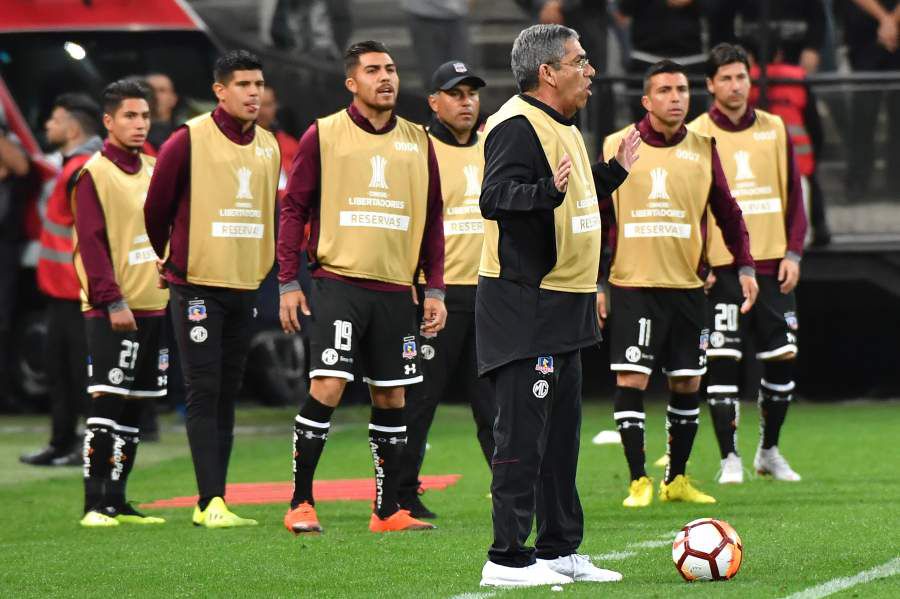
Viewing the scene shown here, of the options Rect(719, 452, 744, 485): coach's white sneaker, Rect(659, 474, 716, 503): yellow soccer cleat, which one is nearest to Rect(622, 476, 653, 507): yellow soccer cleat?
Rect(659, 474, 716, 503): yellow soccer cleat

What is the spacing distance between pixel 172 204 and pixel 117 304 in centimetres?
74

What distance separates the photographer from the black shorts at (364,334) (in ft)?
28.9

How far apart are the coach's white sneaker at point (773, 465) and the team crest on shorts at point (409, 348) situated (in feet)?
10.1

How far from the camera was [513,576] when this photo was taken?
6902 mm

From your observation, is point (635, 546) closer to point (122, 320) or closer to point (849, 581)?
point (849, 581)

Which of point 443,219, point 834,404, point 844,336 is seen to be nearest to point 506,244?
point 443,219

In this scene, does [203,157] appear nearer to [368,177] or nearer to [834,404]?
[368,177]

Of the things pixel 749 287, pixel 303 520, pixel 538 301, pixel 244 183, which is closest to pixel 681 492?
pixel 749 287

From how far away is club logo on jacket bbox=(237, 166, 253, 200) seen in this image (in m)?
9.55

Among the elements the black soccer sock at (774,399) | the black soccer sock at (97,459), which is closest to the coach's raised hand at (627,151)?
the black soccer sock at (97,459)

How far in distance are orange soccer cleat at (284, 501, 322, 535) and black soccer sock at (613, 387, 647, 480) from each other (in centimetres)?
192

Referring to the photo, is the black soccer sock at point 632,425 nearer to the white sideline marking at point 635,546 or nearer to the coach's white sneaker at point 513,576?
the white sideline marking at point 635,546

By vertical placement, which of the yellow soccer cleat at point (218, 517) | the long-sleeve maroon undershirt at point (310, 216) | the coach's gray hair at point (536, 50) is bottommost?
the yellow soccer cleat at point (218, 517)

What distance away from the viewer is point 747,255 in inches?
401
